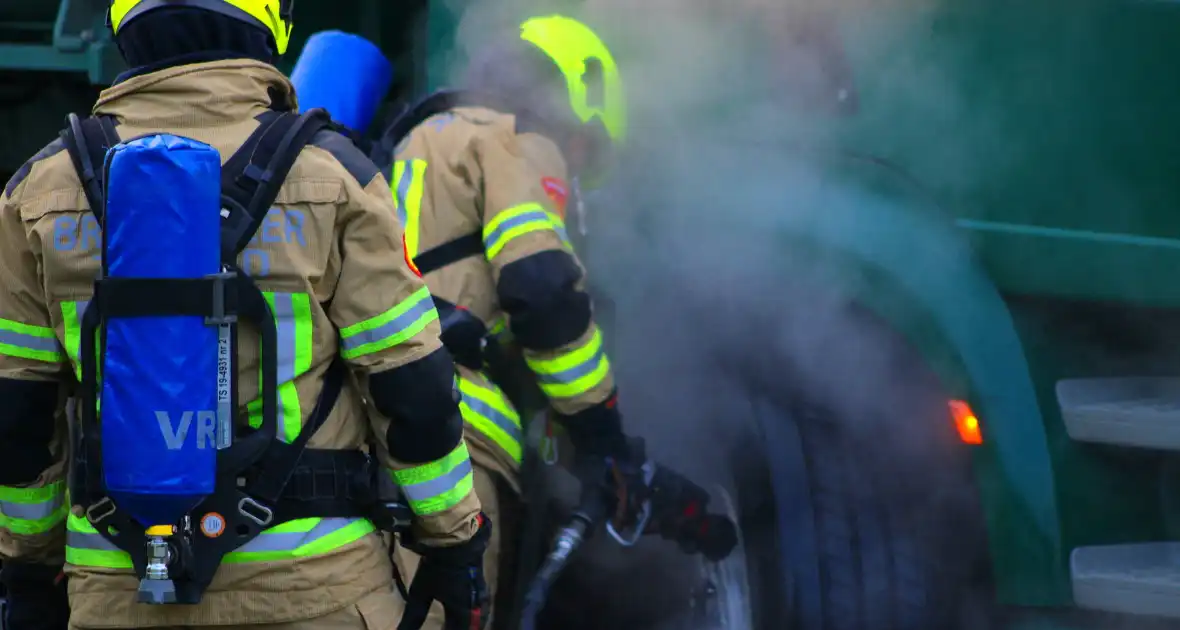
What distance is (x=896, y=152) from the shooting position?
274 centimetres

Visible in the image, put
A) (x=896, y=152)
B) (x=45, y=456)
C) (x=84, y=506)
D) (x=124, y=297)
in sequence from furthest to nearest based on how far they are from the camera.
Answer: (x=896, y=152), (x=45, y=456), (x=84, y=506), (x=124, y=297)

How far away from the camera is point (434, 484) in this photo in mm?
1927

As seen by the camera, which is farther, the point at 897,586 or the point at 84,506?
the point at 897,586

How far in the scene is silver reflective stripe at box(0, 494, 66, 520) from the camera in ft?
6.37

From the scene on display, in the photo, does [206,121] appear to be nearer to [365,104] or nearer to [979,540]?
[365,104]

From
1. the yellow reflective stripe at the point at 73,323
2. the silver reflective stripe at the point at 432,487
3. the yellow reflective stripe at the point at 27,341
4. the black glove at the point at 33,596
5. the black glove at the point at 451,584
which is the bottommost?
the black glove at the point at 33,596

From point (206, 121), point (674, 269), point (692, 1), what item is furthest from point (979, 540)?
point (206, 121)

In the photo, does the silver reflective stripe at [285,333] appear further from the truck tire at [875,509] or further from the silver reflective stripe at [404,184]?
the truck tire at [875,509]

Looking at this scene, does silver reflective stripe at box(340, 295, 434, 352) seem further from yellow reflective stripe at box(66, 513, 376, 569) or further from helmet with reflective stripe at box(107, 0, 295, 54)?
helmet with reflective stripe at box(107, 0, 295, 54)

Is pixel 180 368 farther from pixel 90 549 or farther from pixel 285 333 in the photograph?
pixel 90 549

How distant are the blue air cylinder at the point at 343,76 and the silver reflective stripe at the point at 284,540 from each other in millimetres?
1353

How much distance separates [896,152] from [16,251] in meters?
1.67

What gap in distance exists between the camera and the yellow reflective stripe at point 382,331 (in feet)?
6.01

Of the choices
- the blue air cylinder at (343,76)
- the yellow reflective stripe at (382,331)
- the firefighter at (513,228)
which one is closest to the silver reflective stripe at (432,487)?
the yellow reflective stripe at (382,331)
